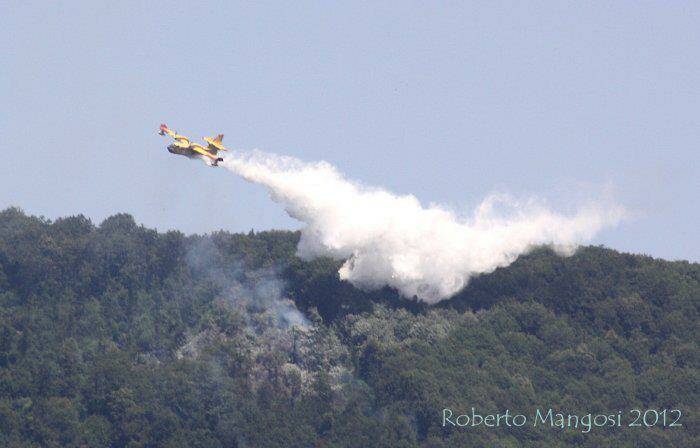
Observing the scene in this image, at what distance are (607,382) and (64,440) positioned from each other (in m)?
44.3

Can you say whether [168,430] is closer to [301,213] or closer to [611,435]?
[301,213]

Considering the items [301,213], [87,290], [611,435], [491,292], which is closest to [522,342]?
[491,292]

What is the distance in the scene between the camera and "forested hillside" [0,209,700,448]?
136 metres

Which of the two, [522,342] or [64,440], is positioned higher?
[522,342]

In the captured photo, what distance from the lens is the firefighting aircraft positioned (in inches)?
4710

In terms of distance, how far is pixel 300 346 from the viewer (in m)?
146

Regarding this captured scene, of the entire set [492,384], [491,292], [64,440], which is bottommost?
[64,440]

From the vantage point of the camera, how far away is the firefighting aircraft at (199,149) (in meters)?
120

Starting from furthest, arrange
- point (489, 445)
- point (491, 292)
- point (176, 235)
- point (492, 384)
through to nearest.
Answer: point (176, 235) < point (491, 292) < point (492, 384) < point (489, 445)

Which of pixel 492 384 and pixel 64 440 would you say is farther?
pixel 492 384

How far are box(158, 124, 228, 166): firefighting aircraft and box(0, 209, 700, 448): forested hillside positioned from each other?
25442 mm

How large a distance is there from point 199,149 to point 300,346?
1196 inches

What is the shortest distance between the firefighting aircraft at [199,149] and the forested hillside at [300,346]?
25442 mm

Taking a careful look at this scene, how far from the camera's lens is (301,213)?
444 feet
